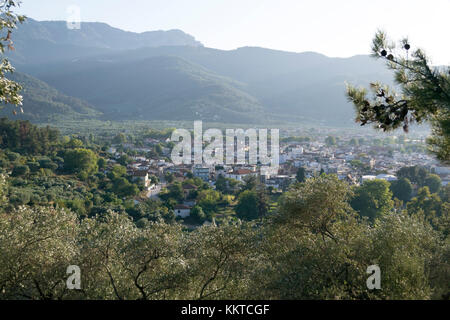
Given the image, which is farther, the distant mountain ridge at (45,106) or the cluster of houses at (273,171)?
the distant mountain ridge at (45,106)

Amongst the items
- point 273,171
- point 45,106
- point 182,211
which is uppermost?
point 45,106

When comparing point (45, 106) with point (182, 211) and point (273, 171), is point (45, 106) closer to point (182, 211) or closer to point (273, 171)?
point (273, 171)

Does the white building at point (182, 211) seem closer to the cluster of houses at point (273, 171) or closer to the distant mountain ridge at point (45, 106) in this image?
the cluster of houses at point (273, 171)

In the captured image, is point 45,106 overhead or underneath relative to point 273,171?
overhead

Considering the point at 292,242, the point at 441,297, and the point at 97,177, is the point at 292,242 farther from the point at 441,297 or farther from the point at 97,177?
the point at 97,177

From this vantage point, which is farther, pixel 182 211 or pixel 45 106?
pixel 45 106

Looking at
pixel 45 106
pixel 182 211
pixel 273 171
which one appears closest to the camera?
pixel 182 211

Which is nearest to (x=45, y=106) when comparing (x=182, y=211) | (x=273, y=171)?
(x=273, y=171)

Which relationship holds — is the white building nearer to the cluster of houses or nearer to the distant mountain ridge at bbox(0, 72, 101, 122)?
the cluster of houses

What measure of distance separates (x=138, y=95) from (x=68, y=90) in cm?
3693

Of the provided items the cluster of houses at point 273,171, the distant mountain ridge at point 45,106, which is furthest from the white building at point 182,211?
the distant mountain ridge at point 45,106

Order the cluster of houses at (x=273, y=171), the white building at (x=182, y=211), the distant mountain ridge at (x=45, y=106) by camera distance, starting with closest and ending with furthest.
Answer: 1. the white building at (x=182, y=211)
2. the cluster of houses at (x=273, y=171)
3. the distant mountain ridge at (x=45, y=106)

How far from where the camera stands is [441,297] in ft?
19.3

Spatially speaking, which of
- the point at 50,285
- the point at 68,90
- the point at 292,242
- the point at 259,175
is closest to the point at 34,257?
the point at 50,285
